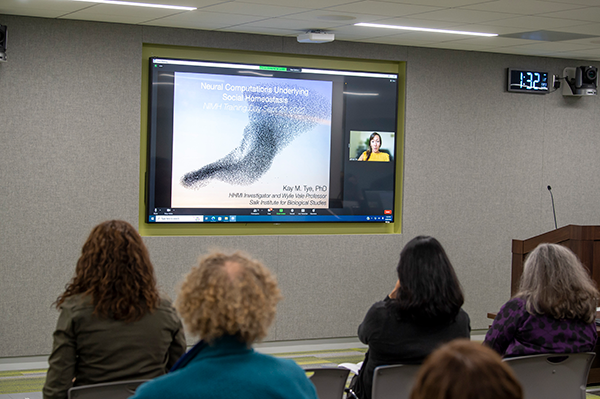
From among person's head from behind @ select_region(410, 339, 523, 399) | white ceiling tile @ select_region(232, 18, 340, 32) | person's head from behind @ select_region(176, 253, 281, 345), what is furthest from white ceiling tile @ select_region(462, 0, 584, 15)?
person's head from behind @ select_region(410, 339, 523, 399)

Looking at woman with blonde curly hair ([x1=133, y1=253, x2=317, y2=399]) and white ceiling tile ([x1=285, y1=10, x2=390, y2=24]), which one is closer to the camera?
woman with blonde curly hair ([x1=133, y1=253, x2=317, y2=399])

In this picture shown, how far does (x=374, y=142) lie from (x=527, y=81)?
1.87m

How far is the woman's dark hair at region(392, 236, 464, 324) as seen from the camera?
2.79 metres

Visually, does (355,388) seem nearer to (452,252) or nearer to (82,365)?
(82,365)

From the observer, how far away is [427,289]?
2.80 metres

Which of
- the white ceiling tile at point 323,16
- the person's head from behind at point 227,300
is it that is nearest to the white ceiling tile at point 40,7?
the white ceiling tile at point 323,16

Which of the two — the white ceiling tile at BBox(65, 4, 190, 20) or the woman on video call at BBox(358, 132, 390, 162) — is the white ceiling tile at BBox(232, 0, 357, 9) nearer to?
the white ceiling tile at BBox(65, 4, 190, 20)

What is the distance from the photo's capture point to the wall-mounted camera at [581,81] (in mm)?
7316

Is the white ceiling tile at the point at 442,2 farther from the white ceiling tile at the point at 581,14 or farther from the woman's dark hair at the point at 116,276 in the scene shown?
the woman's dark hair at the point at 116,276

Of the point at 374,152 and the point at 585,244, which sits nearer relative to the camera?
the point at 585,244

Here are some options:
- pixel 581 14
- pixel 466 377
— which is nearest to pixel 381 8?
pixel 581 14

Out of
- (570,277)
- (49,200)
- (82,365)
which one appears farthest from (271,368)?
(49,200)

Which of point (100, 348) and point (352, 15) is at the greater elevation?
point (352, 15)

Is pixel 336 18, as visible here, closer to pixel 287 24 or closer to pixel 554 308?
pixel 287 24
